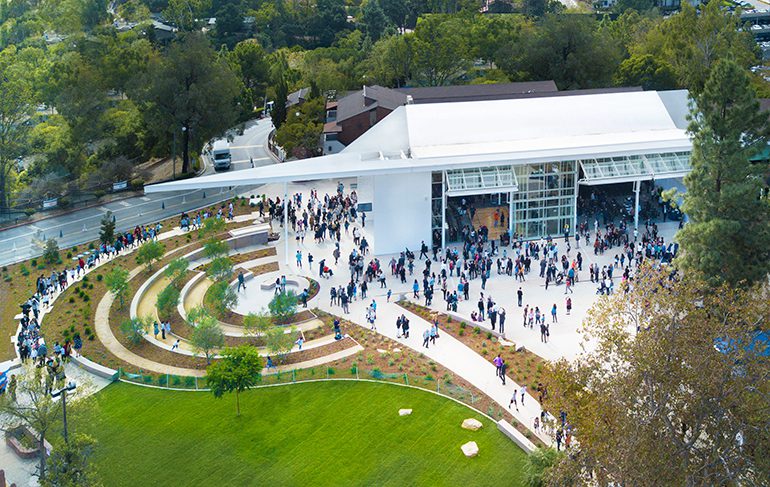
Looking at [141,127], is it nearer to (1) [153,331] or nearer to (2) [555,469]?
(1) [153,331]

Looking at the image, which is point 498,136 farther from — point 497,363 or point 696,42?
point 696,42

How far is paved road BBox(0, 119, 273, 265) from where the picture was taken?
170ft

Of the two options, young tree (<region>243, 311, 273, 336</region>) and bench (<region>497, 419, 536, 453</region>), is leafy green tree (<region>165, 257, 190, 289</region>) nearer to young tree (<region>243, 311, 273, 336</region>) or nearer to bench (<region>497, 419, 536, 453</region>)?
young tree (<region>243, 311, 273, 336</region>)

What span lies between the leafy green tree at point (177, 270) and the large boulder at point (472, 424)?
19.1 meters

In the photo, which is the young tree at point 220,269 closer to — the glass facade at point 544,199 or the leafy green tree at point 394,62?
the glass facade at point 544,199

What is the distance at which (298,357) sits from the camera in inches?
1471

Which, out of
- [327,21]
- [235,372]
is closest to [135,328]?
[235,372]

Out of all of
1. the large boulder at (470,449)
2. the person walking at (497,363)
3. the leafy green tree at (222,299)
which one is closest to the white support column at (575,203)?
the person walking at (497,363)

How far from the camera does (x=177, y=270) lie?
4416 cm

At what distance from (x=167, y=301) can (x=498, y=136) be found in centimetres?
2385

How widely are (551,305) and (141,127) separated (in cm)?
3928

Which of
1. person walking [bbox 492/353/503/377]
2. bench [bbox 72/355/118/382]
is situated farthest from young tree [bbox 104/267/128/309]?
person walking [bbox 492/353/503/377]

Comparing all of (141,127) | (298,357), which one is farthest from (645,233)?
(141,127)

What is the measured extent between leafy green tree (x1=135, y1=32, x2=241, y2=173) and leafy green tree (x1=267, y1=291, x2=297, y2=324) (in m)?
25.0
